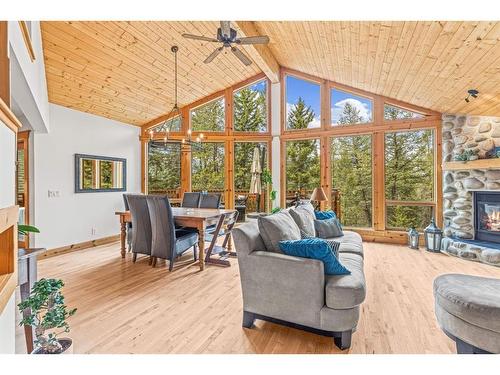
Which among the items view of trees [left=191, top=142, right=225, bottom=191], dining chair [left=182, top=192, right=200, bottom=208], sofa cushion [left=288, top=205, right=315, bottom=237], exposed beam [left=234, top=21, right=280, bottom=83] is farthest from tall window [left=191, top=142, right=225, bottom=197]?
sofa cushion [left=288, top=205, right=315, bottom=237]

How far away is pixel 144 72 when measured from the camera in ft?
16.4

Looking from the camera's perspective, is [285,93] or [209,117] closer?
[285,93]

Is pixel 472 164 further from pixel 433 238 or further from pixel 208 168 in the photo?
pixel 208 168

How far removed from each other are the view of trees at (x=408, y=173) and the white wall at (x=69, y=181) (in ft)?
18.9

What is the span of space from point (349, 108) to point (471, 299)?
489cm

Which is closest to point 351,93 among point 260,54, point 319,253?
point 260,54

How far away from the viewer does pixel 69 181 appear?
518cm

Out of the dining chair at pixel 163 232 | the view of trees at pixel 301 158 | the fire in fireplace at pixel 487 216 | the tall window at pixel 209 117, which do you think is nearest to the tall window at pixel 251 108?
the tall window at pixel 209 117

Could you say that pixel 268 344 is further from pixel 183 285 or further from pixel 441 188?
pixel 441 188

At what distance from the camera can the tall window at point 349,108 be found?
5906 mm

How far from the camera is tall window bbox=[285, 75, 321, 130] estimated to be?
6.36 metres

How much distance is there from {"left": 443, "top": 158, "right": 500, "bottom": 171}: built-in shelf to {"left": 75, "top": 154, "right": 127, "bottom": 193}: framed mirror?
6465mm

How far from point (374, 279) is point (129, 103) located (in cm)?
540

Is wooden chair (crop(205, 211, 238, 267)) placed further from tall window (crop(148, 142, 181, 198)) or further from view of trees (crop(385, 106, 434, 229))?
view of trees (crop(385, 106, 434, 229))
